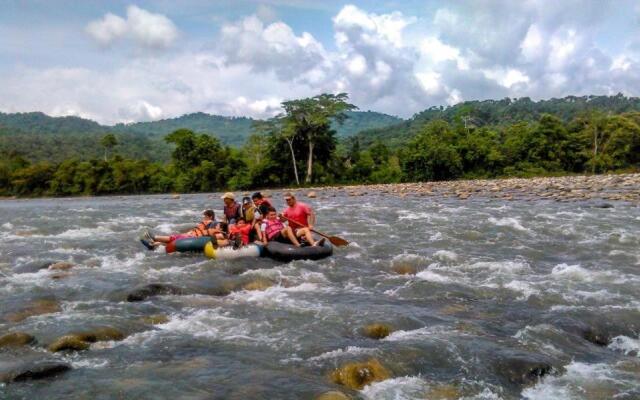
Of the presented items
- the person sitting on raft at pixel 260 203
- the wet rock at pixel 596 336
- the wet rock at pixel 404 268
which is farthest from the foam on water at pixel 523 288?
the person sitting on raft at pixel 260 203

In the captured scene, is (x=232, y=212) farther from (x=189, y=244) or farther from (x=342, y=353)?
(x=342, y=353)

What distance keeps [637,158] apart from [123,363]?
5567 cm

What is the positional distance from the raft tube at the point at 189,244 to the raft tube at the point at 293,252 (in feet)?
5.05

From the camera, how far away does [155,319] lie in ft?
24.7

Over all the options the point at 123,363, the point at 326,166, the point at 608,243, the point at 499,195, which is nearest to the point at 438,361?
the point at 123,363

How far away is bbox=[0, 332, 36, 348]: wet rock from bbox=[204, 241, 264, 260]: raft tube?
210 inches

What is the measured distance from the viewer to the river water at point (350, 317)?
17.9ft

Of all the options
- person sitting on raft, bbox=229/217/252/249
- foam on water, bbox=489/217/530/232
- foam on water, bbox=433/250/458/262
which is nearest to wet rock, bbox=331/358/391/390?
foam on water, bbox=433/250/458/262

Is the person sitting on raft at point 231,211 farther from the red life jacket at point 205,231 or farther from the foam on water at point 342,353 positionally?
the foam on water at point 342,353

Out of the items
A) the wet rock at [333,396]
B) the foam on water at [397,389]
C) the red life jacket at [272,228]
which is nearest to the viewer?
the wet rock at [333,396]

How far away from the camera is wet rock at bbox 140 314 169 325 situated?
745 cm

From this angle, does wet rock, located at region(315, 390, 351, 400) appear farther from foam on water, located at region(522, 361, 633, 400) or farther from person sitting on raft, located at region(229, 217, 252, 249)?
person sitting on raft, located at region(229, 217, 252, 249)

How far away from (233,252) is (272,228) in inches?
43.1

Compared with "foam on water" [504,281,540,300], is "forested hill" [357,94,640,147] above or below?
above
